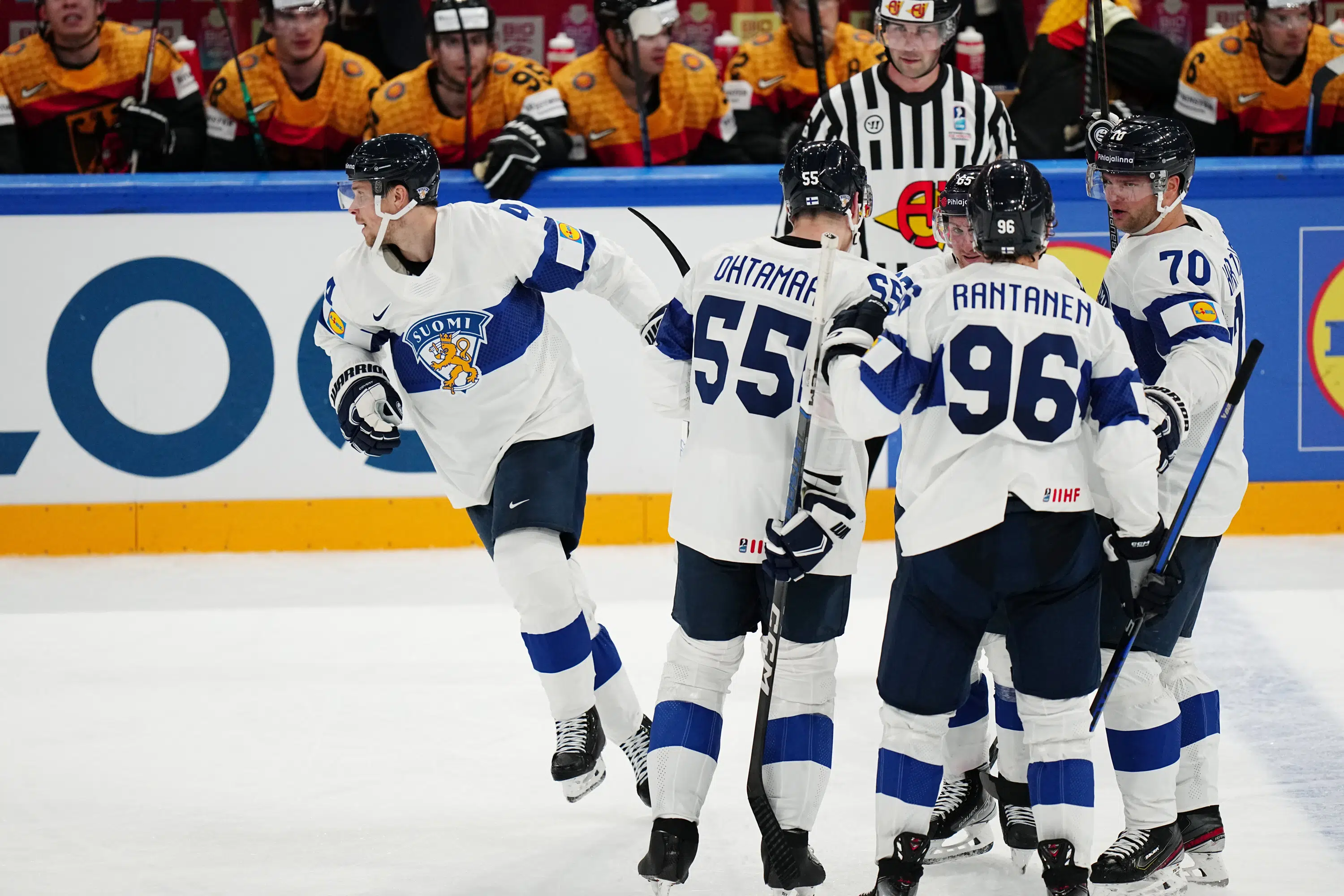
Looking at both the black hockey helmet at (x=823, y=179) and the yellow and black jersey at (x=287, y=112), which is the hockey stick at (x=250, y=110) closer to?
the yellow and black jersey at (x=287, y=112)

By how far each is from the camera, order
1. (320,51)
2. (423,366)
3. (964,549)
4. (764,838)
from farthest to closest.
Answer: (320,51) < (423,366) < (764,838) < (964,549)

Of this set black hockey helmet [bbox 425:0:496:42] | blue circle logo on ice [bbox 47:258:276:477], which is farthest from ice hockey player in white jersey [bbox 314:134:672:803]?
black hockey helmet [bbox 425:0:496:42]

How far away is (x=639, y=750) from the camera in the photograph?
357cm

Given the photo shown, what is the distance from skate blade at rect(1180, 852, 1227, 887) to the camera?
3111 mm

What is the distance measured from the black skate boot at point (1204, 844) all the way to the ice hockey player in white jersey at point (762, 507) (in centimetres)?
77

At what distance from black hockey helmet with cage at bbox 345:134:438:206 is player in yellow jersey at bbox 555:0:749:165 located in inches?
96.4

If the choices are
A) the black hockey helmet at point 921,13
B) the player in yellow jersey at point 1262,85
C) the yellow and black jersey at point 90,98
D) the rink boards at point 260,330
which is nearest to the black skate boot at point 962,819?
the black hockey helmet at point 921,13

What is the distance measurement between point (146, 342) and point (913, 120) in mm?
2740

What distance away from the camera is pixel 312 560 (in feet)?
18.1

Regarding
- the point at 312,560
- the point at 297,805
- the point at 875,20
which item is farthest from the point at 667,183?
the point at 297,805

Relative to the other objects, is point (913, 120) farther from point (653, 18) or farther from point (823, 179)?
point (823, 179)

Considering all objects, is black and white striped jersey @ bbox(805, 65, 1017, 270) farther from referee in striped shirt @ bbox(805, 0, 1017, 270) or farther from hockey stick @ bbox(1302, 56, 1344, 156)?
hockey stick @ bbox(1302, 56, 1344, 156)

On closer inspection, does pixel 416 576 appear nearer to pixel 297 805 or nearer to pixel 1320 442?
pixel 297 805

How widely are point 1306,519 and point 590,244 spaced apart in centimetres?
326
